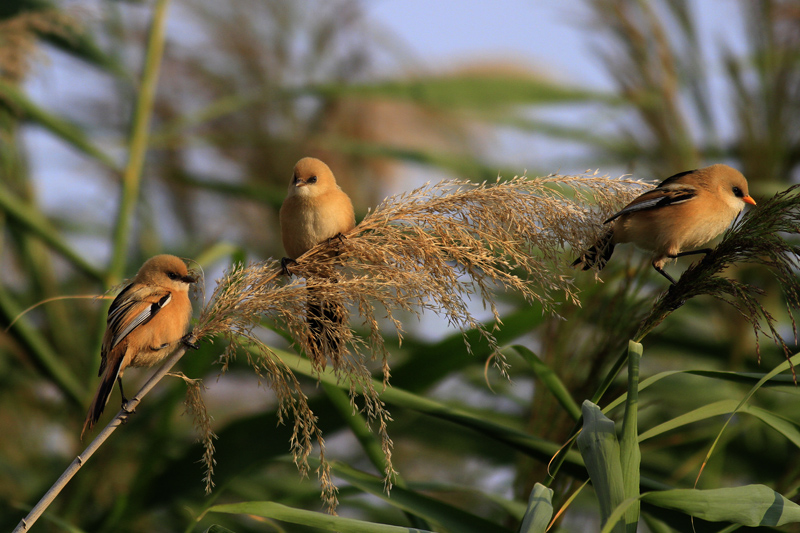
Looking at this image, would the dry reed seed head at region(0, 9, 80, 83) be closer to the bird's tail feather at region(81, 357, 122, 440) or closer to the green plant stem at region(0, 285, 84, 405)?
the green plant stem at region(0, 285, 84, 405)

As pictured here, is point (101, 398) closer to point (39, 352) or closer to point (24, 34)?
point (39, 352)

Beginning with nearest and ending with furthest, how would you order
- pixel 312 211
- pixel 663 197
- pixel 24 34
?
pixel 663 197
pixel 312 211
pixel 24 34

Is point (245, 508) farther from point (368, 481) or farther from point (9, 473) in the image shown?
point (9, 473)

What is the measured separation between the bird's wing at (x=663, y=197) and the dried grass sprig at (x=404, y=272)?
0.14ft

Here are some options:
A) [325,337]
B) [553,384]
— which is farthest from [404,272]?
[553,384]

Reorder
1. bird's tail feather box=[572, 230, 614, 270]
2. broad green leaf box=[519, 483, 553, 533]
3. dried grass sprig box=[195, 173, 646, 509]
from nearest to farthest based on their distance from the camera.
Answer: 1. broad green leaf box=[519, 483, 553, 533]
2. dried grass sprig box=[195, 173, 646, 509]
3. bird's tail feather box=[572, 230, 614, 270]

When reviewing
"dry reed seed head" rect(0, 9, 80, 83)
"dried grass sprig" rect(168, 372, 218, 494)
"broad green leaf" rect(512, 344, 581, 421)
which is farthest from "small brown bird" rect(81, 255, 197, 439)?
"dry reed seed head" rect(0, 9, 80, 83)

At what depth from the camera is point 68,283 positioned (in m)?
4.10

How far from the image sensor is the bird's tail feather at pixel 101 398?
1574 mm

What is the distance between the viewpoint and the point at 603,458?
121 cm

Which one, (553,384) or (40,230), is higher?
(40,230)

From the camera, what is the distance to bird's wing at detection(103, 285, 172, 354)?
1732 millimetres

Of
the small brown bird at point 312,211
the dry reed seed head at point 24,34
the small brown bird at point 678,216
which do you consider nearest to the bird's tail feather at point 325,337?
the small brown bird at point 312,211

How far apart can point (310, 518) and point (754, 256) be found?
100cm
